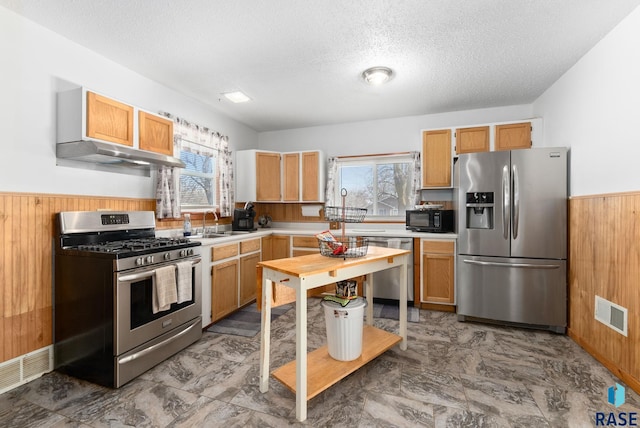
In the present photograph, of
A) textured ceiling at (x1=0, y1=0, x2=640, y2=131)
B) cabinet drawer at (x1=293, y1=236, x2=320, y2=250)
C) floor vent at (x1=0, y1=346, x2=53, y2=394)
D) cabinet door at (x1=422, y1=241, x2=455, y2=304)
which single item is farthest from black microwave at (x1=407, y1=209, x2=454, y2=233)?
floor vent at (x1=0, y1=346, x2=53, y2=394)

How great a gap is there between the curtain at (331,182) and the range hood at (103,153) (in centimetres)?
247

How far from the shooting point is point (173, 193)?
3.21 metres

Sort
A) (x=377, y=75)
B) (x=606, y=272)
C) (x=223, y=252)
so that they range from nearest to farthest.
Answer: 1. (x=606, y=272)
2. (x=377, y=75)
3. (x=223, y=252)

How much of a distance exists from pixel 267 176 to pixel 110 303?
9.61 ft

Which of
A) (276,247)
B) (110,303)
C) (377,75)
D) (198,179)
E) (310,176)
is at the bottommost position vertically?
(110,303)

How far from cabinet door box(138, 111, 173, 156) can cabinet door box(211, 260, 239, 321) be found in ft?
4.31

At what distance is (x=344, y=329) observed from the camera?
2.07m

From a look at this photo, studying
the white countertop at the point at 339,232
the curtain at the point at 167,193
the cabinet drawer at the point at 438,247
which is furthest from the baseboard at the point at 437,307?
the curtain at the point at 167,193

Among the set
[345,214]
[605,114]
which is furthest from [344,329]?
[605,114]

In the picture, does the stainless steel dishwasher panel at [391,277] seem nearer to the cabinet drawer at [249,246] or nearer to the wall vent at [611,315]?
the cabinet drawer at [249,246]

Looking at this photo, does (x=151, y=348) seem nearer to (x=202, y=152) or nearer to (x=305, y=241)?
(x=305, y=241)

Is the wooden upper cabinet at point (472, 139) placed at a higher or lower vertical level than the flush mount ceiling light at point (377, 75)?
lower

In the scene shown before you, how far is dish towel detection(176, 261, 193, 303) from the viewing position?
8.02ft

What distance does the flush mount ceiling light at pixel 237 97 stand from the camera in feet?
11.4
